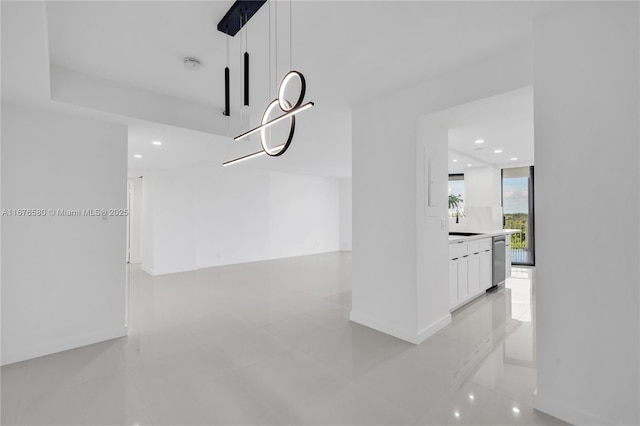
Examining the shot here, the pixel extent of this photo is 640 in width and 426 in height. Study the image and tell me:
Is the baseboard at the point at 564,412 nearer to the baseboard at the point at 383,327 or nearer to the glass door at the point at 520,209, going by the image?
the baseboard at the point at 383,327

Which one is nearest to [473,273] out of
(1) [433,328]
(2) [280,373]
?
(1) [433,328]

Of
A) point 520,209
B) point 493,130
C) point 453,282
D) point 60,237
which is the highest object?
A: point 493,130

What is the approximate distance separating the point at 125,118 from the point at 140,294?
3.13 meters

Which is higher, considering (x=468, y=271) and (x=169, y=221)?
(x=169, y=221)

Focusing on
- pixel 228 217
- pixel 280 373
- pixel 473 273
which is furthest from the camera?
pixel 228 217

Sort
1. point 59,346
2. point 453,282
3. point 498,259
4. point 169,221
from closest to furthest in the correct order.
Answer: point 59,346, point 453,282, point 498,259, point 169,221

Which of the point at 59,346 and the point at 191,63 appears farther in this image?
the point at 59,346

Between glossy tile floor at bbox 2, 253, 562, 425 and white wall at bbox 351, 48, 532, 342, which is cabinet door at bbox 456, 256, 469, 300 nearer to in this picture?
glossy tile floor at bbox 2, 253, 562, 425

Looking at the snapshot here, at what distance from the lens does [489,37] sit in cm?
220

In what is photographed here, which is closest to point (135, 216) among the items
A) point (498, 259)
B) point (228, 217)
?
point (228, 217)

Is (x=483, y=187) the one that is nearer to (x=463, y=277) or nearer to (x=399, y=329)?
(x=463, y=277)

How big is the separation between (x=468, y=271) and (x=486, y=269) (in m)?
0.78

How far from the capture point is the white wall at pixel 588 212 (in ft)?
5.43

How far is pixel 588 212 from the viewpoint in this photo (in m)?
1.78
